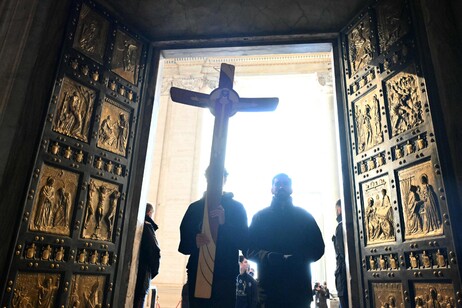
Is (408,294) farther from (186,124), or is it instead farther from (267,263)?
(186,124)

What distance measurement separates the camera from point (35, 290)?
148 inches

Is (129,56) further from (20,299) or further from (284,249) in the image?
(284,249)

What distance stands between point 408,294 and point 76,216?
146 inches

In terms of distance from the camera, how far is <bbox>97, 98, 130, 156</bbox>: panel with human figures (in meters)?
4.74

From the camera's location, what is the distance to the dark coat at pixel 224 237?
3385 millimetres

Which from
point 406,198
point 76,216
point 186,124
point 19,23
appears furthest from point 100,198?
point 186,124

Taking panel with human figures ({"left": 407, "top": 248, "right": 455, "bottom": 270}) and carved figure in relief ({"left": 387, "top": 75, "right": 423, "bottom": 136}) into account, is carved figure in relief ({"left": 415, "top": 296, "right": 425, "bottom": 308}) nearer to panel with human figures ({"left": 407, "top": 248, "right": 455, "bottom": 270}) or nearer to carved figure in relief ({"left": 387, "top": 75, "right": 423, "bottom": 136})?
panel with human figures ({"left": 407, "top": 248, "right": 455, "bottom": 270})

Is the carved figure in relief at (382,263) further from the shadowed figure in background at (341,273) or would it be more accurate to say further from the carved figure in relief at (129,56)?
the carved figure in relief at (129,56)

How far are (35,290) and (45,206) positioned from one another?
87cm

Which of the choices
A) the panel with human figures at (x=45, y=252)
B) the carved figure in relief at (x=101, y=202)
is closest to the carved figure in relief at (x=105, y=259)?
the carved figure in relief at (x=101, y=202)

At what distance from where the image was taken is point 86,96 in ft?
15.2

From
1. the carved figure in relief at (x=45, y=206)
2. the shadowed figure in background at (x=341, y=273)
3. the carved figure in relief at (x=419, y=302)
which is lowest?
the carved figure in relief at (x=419, y=302)

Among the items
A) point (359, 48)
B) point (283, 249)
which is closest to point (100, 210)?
point (283, 249)

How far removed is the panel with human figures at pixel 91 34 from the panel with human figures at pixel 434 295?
15.4 feet
